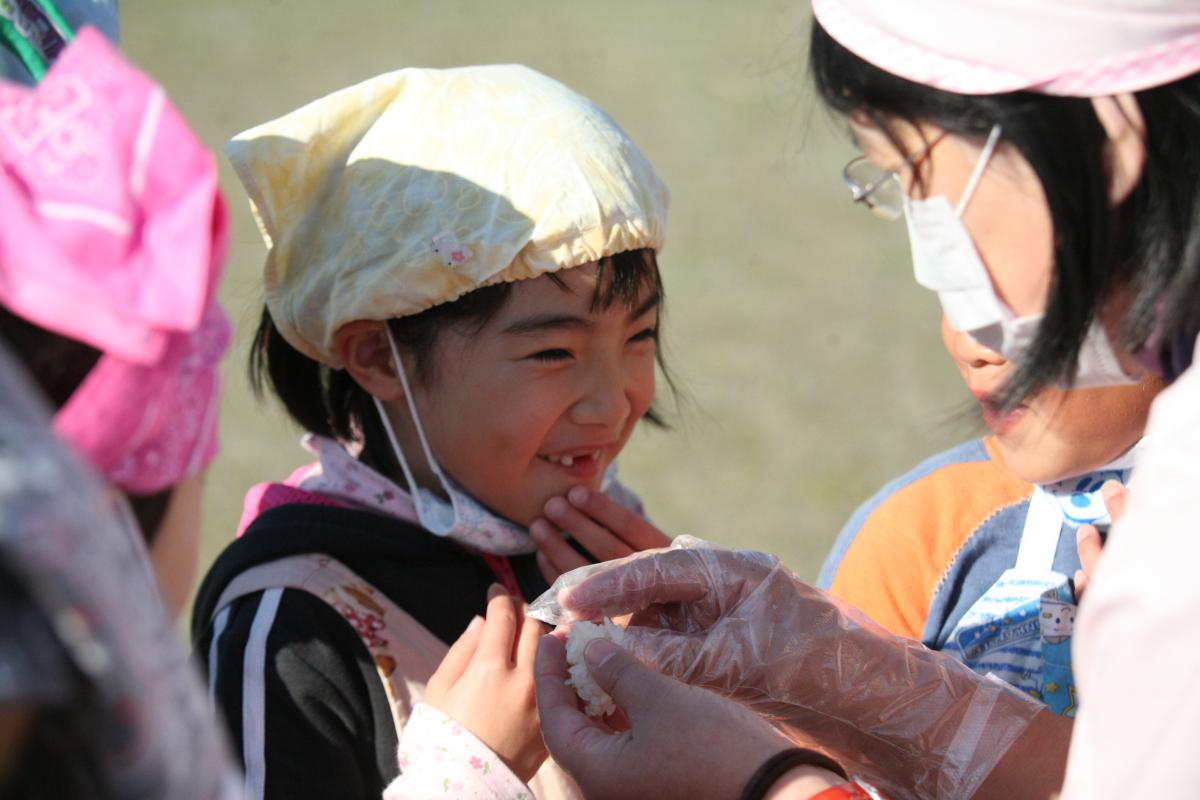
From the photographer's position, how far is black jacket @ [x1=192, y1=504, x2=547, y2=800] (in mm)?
1930

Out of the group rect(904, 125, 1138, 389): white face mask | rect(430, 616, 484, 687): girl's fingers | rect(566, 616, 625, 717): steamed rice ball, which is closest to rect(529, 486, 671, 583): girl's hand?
rect(430, 616, 484, 687): girl's fingers

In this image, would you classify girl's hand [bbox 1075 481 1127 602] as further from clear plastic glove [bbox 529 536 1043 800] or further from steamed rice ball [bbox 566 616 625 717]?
steamed rice ball [bbox 566 616 625 717]

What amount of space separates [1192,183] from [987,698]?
2.71 feet

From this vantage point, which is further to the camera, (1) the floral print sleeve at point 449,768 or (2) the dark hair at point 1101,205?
(1) the floral print sleeve at point 449,768

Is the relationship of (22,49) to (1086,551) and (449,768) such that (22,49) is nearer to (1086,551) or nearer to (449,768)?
(449,768)

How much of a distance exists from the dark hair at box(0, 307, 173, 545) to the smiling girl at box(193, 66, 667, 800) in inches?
39.0

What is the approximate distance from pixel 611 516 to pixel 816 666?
0.53 meters

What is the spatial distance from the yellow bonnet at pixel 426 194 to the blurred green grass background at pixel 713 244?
1.38 meters

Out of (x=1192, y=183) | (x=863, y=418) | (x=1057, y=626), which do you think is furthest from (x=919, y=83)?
(x=863, y=418)

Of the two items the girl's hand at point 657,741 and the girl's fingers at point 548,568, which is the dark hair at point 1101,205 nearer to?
the girl's hand at point 657,741

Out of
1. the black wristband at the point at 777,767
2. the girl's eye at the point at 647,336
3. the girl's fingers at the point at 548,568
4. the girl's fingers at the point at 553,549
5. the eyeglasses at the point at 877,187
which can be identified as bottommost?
the girl's fingers at the point at 548,568

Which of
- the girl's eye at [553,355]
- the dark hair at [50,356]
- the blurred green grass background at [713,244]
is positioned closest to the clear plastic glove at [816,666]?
the girl's eye at [553,355]

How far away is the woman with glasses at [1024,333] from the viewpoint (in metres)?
1.14

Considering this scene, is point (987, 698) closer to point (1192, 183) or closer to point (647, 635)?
point (647, 635)
